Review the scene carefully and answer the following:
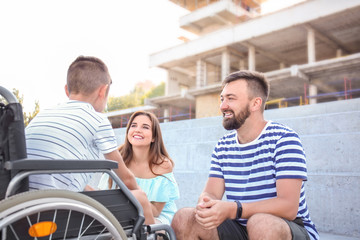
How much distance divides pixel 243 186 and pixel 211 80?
26.6 m

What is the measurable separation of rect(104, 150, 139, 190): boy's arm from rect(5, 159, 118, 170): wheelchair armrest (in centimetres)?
20

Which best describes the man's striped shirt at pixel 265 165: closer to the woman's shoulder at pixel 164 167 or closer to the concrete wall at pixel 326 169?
the woman's shoulder at pixel 164 167

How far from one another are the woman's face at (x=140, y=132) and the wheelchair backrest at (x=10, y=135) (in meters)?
1.79

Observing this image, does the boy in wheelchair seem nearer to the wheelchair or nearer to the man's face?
the wheelchair

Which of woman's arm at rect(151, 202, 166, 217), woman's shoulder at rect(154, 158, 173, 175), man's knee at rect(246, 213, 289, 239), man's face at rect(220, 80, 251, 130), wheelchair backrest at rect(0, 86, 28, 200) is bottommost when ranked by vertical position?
woman's arm at rect(151, 202, 166, 217)

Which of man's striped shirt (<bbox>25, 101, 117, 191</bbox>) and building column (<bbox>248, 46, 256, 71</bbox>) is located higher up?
building column (<bbox>248, 46, 256, 71</bbox>)

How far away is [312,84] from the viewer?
770 inches

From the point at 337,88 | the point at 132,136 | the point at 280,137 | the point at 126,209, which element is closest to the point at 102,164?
the point at 126,209

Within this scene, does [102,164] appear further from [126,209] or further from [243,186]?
[243,186]

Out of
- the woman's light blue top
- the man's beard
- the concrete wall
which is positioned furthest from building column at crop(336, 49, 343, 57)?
the man's beard

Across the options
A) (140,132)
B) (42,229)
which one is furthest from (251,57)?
(42,229)

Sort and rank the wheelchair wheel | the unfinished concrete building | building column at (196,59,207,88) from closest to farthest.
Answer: the wheelchair wheel < the unfinished concrete building < building column at (196,59,207,88)

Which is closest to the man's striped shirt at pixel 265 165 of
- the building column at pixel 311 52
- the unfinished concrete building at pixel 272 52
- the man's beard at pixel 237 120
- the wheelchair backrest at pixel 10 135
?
the man's beard at pixel 237 120

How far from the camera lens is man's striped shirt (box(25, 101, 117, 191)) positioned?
1.59m
